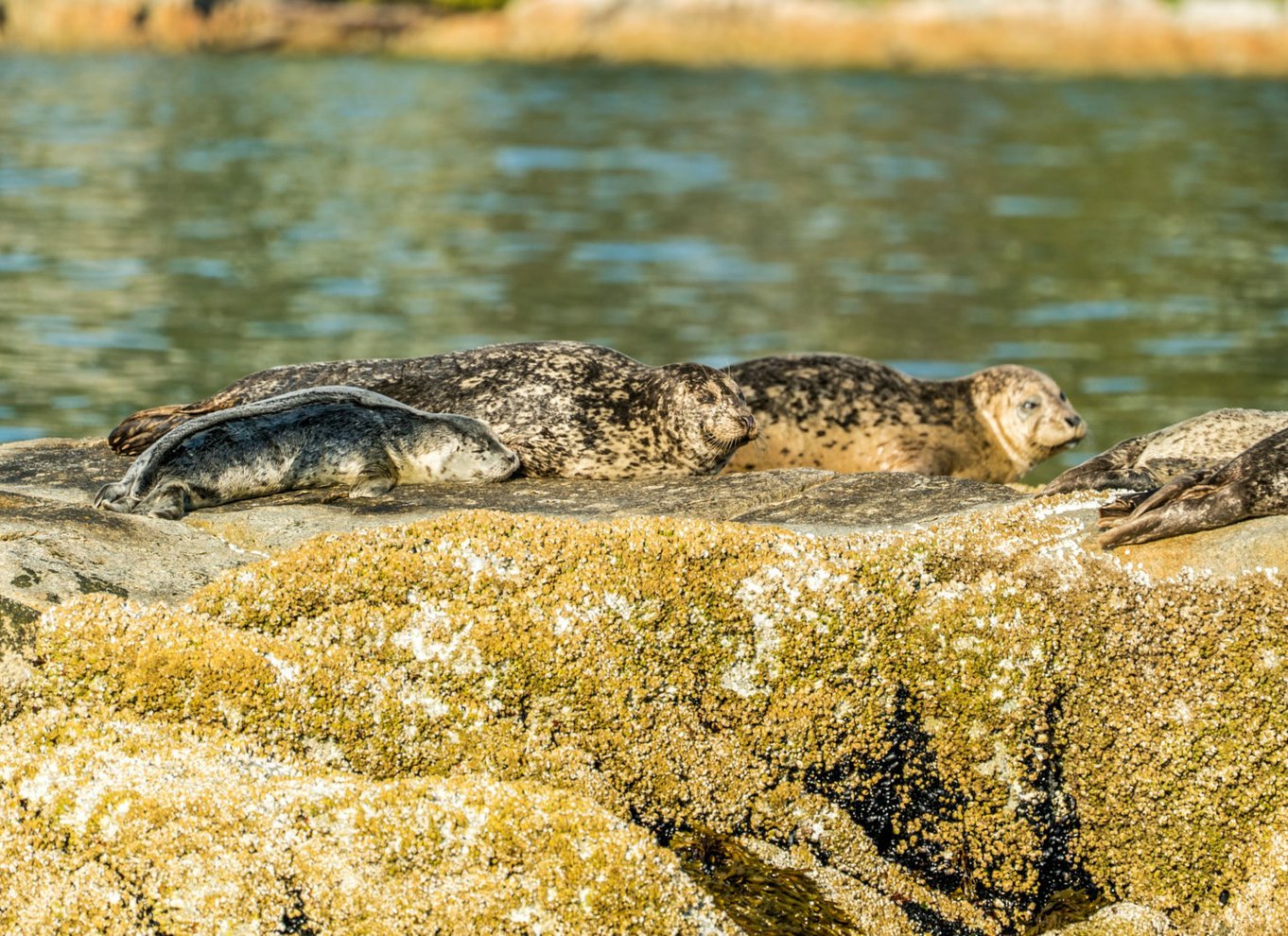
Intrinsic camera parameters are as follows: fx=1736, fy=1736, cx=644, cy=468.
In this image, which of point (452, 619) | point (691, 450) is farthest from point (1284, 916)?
point (691, 450)

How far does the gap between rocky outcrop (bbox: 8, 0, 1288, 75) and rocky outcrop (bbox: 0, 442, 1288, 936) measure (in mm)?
76724

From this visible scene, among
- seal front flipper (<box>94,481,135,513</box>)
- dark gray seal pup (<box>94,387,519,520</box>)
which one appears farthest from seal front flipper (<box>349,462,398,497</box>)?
seal front flipper (<box>94,481,135,513</box>)

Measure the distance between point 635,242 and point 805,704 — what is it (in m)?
24.0

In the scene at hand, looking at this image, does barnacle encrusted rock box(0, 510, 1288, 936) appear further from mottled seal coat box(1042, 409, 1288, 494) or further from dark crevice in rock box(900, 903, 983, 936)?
mottled seal coat box(1042, 409, 1288, 494)

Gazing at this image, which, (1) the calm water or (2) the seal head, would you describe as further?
(1) the calm water

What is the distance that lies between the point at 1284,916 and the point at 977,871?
0.91m

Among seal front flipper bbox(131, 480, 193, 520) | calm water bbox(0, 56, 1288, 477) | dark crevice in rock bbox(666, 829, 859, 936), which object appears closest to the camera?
dark crevice in rock bbox(666, 829, 859, 936)

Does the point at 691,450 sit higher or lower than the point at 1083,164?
higher

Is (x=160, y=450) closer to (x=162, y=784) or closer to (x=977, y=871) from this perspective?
(x=162, y=784)

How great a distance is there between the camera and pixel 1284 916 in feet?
16.7

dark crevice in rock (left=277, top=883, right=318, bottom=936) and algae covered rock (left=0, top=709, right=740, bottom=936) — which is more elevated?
algae covered rock (left=0, top=709, right=740, bottom=936)

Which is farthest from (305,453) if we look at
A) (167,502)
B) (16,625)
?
(16,625)

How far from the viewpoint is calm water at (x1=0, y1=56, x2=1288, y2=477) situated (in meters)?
19.5

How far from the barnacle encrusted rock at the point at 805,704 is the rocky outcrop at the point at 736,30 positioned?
76.8 metres
